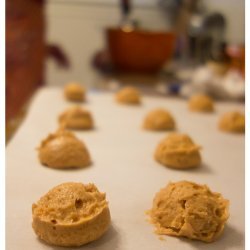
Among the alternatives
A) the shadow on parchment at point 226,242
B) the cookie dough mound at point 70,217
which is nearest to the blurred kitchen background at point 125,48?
the cookie dough mound at point 70,217

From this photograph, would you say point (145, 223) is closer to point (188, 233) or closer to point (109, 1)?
point (188, 233)

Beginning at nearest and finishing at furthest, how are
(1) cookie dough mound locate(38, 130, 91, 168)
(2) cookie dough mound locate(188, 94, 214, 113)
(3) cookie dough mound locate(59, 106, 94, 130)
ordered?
1. (1) cookie dough mound locate(38, 130, 91, 168)
2. (3) cookie dough mound locate(59, 106, 94, 130)
3. (2) cookie dough mound locate(188, 94, 214, 113)

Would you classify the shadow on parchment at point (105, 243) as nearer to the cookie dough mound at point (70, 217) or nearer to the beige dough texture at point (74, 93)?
the cookie dough mound at point (70, 217)

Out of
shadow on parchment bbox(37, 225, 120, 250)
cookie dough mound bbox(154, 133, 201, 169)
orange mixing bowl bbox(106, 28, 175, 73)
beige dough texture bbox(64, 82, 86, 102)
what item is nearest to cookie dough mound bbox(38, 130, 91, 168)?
cookie dough mound bbox(154, 133, 201, 169)

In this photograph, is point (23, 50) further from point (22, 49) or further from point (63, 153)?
point (63, 153)

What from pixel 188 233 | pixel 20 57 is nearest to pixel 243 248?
pixel 188 233

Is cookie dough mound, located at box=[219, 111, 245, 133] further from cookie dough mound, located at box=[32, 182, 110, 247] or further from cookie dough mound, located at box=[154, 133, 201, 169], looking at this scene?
cookie dough mound, located at box=[32, 182, 110, 247]
